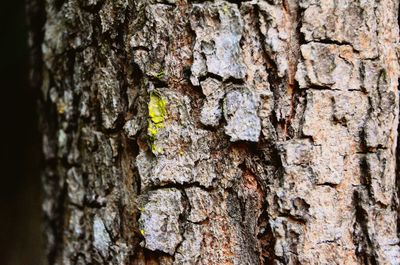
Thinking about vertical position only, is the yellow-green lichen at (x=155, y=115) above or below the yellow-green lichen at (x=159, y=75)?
below

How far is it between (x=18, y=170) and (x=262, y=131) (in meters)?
1.90

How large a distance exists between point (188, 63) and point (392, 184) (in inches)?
14.2

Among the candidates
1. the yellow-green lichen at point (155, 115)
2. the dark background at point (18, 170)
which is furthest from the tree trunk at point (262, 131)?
the dark background at point (18, 170)

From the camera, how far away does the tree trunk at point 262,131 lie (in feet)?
2.51

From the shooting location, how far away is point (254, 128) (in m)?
0.76

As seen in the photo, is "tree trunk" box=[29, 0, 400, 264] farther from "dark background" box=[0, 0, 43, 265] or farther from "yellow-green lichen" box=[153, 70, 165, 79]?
"dark background" box=[0, 0, 43, 265]

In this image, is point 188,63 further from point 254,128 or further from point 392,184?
point 392,184

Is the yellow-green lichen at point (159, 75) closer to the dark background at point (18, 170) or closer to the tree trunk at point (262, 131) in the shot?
the tree trunk at point (262, 131)

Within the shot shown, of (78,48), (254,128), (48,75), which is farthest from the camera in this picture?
(48,75)

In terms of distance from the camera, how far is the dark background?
237 cm

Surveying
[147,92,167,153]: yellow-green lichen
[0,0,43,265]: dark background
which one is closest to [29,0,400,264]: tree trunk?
[147,92,167,153]: yellow-green lichen

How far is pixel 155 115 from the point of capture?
78 centimetres

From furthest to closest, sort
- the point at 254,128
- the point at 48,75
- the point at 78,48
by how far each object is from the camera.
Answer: the point at 48,75 < the point at 78,48 < the point at 254,128

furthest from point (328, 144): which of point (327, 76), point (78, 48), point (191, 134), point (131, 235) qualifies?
point (78, 48)
